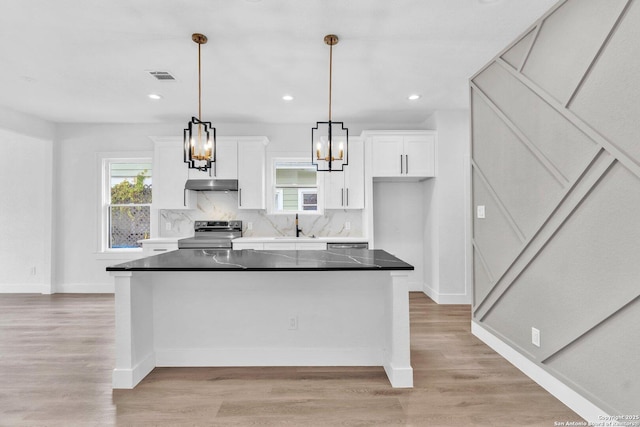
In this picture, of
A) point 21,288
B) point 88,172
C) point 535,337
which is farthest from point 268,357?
point 21,288

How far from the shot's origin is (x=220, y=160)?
507 centimetres

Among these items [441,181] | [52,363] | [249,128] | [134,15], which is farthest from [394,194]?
[52,363]

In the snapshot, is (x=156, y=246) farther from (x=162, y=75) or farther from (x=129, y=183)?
(x=162, y=75)

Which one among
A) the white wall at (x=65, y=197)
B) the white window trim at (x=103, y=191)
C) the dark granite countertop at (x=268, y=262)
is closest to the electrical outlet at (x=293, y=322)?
the dark granite countertop at (x=268, y=262)

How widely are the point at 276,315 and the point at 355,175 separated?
9.25 ft

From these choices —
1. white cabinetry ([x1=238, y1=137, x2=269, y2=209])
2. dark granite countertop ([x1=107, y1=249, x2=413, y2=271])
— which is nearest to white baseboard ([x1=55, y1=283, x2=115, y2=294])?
white cabinetry ([x1=238, y1=137, x2=269, y2=209])

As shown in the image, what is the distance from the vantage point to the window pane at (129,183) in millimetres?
5555

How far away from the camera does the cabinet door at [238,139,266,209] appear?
507 centimetres

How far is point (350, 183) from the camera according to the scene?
16.7 ft

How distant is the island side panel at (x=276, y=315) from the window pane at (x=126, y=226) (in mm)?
3239

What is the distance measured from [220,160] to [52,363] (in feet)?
10.1

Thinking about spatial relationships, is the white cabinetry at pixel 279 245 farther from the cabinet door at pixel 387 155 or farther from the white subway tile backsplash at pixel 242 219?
the cabinet door at pixel 387 155

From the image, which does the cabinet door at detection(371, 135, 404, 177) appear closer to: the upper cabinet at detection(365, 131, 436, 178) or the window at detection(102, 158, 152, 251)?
the upper cabinet at detection(365, 131, 436, 178)

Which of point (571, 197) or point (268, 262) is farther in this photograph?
point (268, 262)
